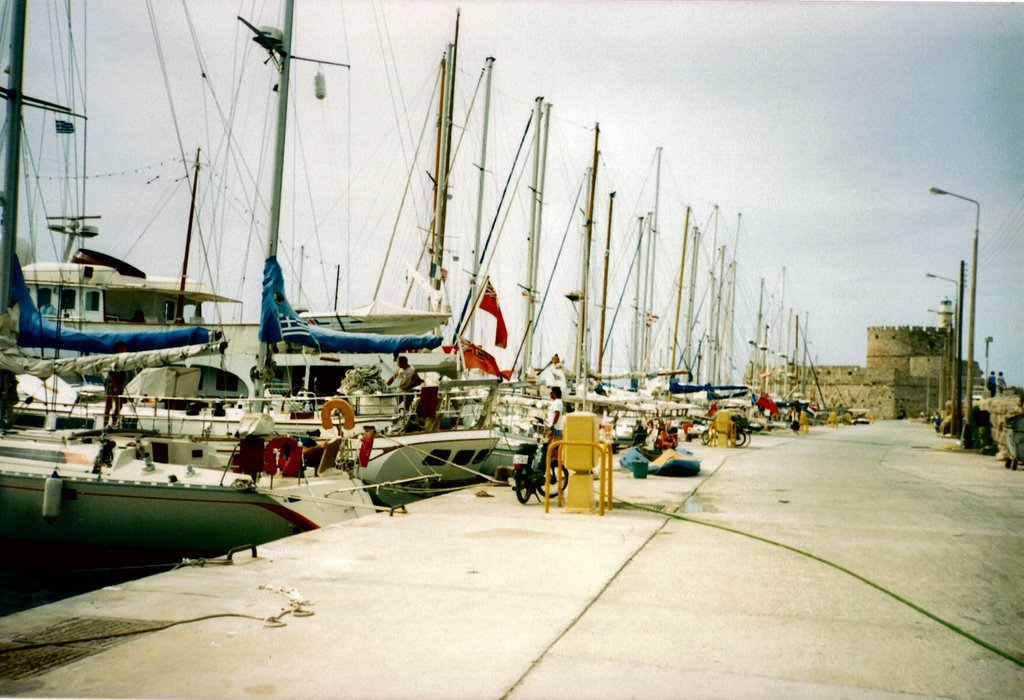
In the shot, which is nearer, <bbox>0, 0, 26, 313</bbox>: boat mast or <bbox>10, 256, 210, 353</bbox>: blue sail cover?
<bbox>0, 0, 26, 313</bbox>: boat mast

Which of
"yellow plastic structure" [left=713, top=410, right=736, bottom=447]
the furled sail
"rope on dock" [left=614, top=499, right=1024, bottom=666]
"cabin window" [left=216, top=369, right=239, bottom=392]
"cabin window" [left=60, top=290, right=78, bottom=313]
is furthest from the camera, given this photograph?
"yellow plastic structure" [left=713, top=410, right=736, bottom=447]

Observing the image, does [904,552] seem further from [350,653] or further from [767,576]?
[350,653]

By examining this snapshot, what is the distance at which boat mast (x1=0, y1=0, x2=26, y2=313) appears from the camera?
398 inches

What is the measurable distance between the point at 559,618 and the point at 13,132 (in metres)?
10.0

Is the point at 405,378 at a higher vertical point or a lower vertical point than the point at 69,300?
lower

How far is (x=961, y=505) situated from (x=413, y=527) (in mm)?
8945

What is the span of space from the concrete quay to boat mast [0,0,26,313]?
5769 mm

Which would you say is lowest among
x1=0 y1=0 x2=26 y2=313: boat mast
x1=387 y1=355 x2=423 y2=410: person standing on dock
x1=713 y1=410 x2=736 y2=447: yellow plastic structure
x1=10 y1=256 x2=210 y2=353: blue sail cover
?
x1=713 y1=410 x2=736 y2=447: yellow plastic structure

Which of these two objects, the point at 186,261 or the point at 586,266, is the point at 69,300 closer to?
the point at 186,261

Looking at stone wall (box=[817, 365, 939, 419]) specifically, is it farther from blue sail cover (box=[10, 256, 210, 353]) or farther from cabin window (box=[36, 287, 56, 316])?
blue sail cover (box=[10, 256, 210, 353])

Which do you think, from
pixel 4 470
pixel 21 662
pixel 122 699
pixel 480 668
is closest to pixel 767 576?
pixel 480 668

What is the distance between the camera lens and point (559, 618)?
5426mm

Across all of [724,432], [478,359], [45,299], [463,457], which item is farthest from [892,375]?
[45,299]

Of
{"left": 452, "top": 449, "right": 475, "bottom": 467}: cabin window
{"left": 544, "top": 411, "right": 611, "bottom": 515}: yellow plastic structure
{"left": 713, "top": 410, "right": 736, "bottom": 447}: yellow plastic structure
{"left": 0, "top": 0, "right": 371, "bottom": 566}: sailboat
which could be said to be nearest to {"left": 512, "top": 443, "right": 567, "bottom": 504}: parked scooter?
{"left": 544, "top": 411, "right": 611, "bottom": 515}: yellow plastic structure
